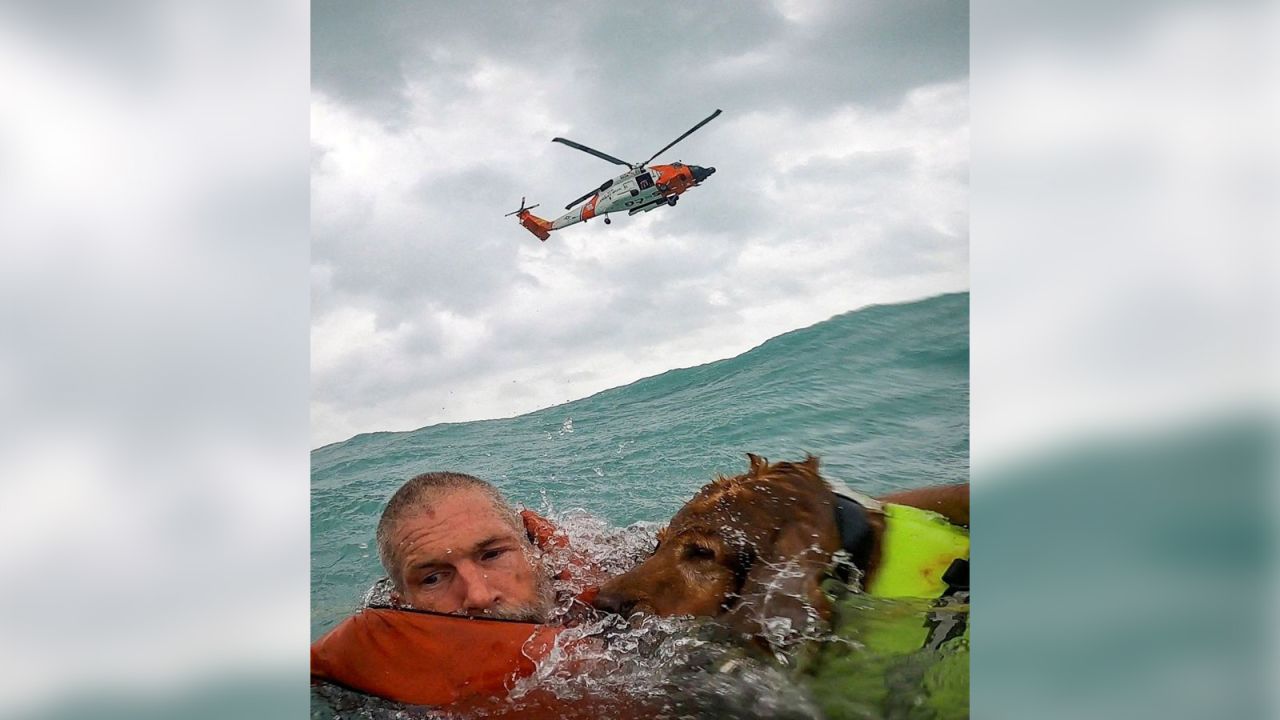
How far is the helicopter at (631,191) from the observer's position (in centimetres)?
256

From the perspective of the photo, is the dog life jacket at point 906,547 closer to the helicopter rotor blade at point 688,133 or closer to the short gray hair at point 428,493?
the short gray hair at point 428,493

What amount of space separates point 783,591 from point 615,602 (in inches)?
13.7

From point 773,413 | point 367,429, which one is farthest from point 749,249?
point 367,429

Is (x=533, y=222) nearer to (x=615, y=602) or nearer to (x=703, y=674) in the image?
(x=615, y=602)

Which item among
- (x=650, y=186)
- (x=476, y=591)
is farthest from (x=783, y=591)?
(x=650, y=186)

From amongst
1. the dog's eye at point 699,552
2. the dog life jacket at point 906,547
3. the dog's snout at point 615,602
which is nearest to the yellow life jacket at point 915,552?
the dog life jacket at point 906,547

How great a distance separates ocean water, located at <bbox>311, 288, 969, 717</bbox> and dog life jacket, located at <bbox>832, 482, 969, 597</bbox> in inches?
2.3

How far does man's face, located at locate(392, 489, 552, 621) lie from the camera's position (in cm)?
242

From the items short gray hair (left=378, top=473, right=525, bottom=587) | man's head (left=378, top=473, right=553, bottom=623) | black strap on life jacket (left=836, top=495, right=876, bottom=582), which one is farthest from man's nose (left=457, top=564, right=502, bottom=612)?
black strap on life jacket (left=836, top=495, right=876, bottom=582)
